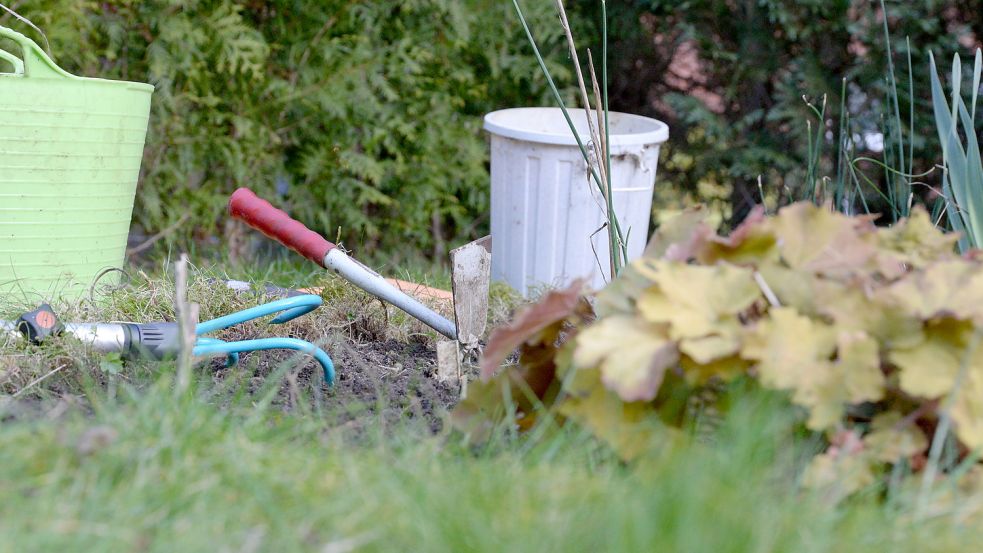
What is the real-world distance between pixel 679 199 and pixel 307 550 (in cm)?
349

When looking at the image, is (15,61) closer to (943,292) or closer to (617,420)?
(617,420)

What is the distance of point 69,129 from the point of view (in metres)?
2.24

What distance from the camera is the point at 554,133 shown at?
312cm

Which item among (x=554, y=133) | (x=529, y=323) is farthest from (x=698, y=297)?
(x=554, y=133)

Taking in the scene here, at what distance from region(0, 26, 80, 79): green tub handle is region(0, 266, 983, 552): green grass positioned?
49.7 inches

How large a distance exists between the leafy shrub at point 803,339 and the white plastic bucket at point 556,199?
166 cm

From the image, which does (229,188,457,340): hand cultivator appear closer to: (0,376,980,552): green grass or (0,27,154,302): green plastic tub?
(0,27,154,302): green plastic tub

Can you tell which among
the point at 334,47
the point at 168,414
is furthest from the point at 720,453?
the point at 334,47

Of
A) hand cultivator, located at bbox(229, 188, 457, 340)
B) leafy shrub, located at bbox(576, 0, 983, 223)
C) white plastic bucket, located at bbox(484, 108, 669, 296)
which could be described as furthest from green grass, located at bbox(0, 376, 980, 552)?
leafy shrub, located at bbox(576, 0, 983, 223)

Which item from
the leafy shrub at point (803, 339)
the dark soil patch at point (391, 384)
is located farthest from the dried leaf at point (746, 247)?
the dark soil patch at point (391, 384)

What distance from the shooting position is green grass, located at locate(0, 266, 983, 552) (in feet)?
2.90

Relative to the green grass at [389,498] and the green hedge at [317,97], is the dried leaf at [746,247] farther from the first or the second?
the green hedge at [317,97]

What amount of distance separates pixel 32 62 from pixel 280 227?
0.79m

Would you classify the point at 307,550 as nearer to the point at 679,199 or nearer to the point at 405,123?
the point at 405,123
